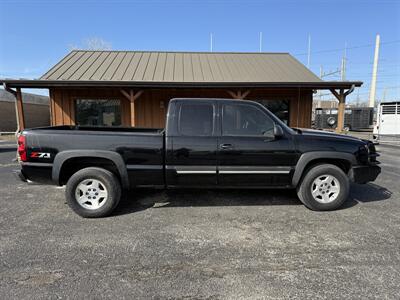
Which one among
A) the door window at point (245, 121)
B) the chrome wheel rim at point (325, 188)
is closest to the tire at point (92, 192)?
the door window at point (245, 121)

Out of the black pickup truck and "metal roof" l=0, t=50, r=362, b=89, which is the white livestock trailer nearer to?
"metal roof" l=0, t=50, r=362, b=89

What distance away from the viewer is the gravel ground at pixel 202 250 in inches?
95.8

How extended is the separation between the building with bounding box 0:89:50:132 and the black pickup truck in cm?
2751

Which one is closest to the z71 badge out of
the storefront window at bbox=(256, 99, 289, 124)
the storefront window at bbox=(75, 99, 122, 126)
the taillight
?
the taillight

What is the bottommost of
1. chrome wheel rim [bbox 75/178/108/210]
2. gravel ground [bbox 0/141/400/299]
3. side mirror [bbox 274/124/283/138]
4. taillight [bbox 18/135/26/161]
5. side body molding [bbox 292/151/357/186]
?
gravel ground [bbox 0/141/400/299]

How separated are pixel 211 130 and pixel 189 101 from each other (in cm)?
63

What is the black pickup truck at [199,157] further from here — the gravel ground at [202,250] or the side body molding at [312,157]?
the gravel ground at [202,250]

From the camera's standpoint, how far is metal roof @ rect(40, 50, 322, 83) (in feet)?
38.4

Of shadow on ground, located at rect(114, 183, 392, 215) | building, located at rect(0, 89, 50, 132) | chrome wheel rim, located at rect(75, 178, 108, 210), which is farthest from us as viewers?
building, located at rect(0, 89, 50, 132)

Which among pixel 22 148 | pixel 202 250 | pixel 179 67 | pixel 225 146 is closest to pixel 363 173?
pixel 225 146

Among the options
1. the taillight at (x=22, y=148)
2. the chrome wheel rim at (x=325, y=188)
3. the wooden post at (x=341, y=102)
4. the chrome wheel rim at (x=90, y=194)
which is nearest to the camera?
the taillight at (x=22, y=148)

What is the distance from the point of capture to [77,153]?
4.01 m

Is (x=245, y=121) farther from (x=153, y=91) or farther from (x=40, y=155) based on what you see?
(x=153, y=91)

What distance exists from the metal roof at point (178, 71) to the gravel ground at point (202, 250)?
6093 millimetres
